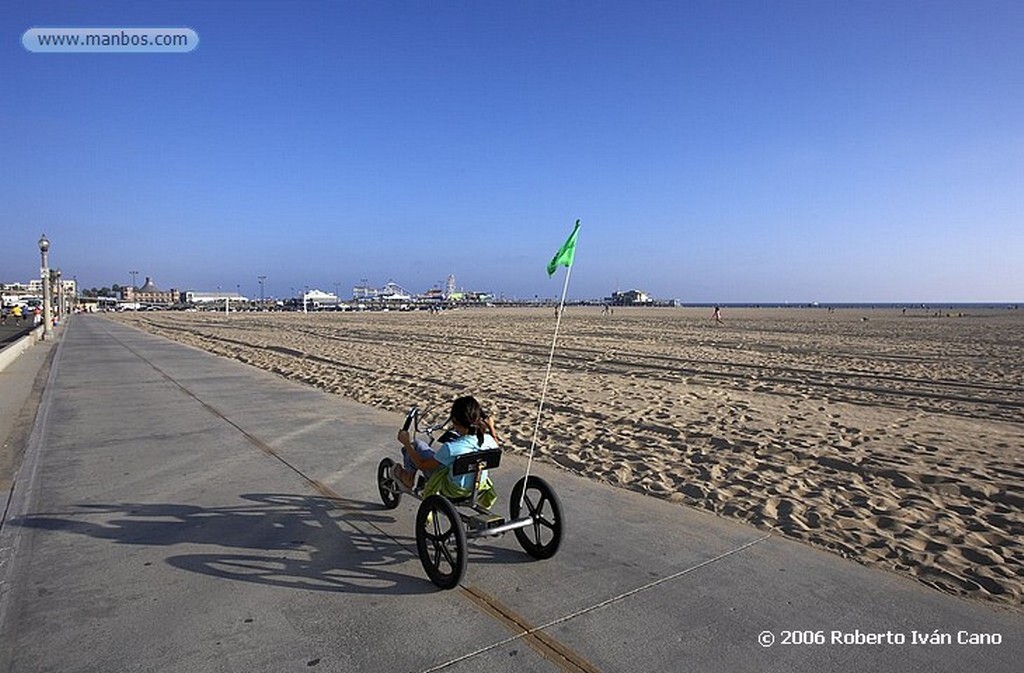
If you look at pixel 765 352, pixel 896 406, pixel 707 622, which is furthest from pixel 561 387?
pixel 765 352

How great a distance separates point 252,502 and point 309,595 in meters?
1.91

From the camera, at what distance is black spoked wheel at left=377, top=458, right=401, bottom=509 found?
489cm

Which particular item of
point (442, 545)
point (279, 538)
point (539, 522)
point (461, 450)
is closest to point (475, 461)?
point (461, 450)

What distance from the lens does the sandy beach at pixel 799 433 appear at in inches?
178

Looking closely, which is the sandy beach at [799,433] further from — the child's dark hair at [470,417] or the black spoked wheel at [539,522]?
the child's dark hair at [470,417]

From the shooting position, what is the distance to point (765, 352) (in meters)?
21.0

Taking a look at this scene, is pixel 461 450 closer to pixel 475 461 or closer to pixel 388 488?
pixel 475 461

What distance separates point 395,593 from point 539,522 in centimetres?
104

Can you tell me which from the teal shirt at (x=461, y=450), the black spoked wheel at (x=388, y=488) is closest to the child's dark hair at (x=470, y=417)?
the teal shirt at (x=461, y=450)

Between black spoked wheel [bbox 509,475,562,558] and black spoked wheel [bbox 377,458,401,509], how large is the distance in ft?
4.01

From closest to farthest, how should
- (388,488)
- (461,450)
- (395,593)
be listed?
(395,593)
(461,450)
(388,488)

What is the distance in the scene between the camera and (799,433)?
26.5 feet

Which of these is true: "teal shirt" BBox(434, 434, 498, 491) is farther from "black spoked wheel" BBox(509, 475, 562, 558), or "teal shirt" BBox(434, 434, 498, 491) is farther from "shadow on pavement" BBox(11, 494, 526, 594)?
"shadow on pavement" BBox(11, 494, 526, 594)

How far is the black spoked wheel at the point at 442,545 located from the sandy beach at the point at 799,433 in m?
2.48
